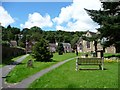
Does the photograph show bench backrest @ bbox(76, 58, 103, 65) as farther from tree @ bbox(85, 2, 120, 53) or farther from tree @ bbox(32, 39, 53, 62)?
tree @ bbox(32, 39, 53, 62)

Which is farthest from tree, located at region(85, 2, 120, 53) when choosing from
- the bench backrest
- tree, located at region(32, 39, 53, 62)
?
the bench backrest

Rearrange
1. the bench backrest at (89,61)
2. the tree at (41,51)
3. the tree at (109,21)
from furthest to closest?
the tree at (41,51) → the tree at (109,21) → the bench backrest at (89,61)

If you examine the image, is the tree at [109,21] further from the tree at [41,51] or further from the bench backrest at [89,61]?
the bench backrest at [89,61]

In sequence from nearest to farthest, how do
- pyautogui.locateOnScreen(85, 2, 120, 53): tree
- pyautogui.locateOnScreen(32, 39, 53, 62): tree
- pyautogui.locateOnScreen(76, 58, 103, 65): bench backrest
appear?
pyautogui.locateOnScreen(76, 58, 103, 65): bench backrest → pyautogui.locateOnScreen(85, 2, 120, 53): tree → pyautogui.locateOnScreen(32, 39, 53, 62): tree

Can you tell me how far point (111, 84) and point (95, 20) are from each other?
26.2 m

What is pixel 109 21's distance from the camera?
37219 mm

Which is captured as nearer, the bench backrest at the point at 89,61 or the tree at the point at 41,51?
the bench backrest at the point at 89,61

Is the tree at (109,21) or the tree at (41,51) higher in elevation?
the tree at (109,21)

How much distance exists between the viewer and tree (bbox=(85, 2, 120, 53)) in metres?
36.6

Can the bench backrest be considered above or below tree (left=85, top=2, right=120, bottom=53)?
below

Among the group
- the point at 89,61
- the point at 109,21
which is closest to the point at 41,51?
the point at 109,21

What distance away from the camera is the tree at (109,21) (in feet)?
120

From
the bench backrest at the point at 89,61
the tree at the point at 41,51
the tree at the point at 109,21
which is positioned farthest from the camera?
the tree at the point at 41,51

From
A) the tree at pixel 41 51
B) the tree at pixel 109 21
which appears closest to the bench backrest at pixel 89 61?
the tree at pixel 109 21
